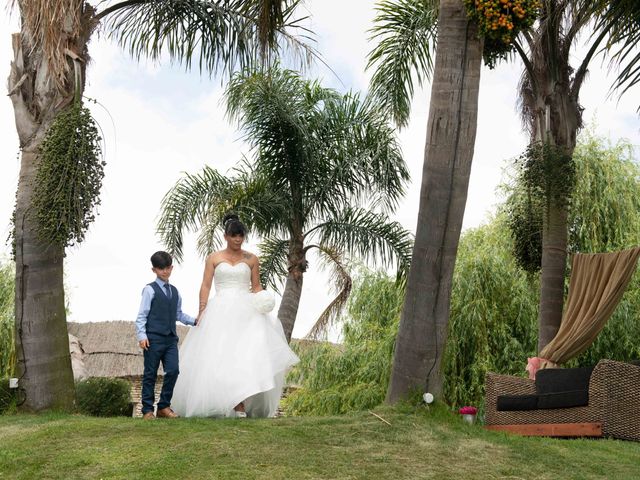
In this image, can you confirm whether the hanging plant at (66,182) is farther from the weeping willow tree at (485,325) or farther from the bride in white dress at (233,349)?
the weeping willow tree at (485,325)

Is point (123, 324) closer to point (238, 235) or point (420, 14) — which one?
point (420, 14)

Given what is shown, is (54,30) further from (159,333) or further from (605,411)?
(605,411)

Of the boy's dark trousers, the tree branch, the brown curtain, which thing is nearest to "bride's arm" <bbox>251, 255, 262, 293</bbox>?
the boy's dark trousers

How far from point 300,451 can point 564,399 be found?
4.82 meters

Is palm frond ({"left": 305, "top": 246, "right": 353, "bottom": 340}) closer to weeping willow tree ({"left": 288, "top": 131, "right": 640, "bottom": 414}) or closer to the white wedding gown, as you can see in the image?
weeping willow tree ({"left": 288, "top": 131, "right": 640, "bottom": 414})

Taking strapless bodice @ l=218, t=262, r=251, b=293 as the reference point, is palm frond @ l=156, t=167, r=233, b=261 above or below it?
above

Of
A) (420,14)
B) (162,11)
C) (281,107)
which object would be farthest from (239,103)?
(162,11)

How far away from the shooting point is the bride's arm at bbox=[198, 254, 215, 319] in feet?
33.2

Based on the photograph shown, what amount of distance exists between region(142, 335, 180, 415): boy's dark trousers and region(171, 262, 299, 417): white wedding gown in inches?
4.8

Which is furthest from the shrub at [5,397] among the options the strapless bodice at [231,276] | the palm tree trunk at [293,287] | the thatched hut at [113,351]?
the thatched hut at [113,351]

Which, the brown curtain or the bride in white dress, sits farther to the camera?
the brown curtain

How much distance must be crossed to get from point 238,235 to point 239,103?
970 centimetres

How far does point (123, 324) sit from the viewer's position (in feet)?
96.8

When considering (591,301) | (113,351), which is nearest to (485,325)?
(591,301)
